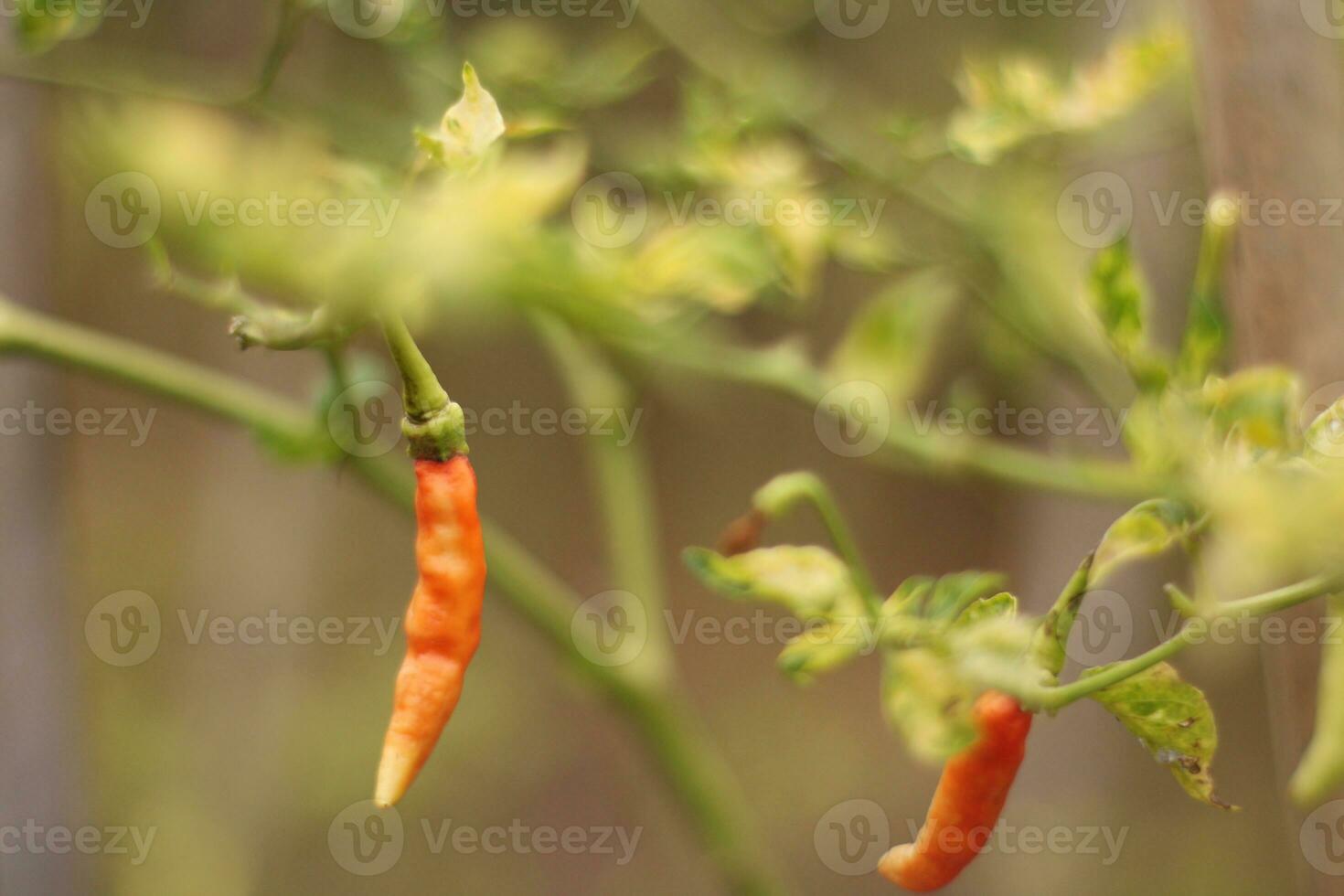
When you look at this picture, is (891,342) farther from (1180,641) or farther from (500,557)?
(1180,641)

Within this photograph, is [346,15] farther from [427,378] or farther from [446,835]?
[446,835]

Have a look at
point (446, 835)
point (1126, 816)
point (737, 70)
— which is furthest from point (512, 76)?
point (446, 835)

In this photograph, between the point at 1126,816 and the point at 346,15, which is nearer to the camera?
the point at 346,15

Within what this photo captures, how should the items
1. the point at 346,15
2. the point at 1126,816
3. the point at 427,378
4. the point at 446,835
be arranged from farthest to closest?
1. the point at 446,835
2. the point at 1126,816
3. the point at 346,15
4. the point at 427,378

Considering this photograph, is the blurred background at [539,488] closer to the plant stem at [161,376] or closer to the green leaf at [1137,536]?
the plant stem at [161,376]

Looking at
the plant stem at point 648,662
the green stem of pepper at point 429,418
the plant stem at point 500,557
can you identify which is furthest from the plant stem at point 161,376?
the green stem of pepper at point 429,418

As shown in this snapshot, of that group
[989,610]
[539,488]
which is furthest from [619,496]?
[539,488]
